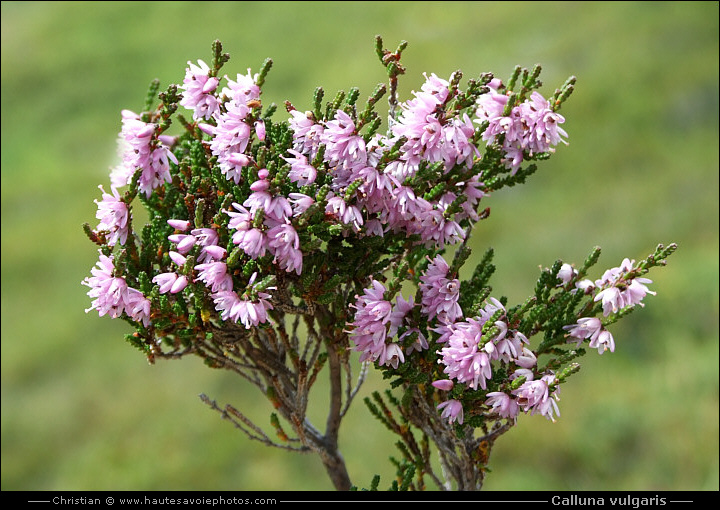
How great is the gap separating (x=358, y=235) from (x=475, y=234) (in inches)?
360

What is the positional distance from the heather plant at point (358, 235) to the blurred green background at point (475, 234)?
493cm

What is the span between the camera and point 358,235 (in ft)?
8.99

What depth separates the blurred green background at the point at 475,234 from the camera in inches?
307

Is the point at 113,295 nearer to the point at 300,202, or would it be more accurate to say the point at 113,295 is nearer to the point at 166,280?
the point at 166,280

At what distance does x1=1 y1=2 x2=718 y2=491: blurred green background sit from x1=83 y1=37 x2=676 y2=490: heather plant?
194 inches

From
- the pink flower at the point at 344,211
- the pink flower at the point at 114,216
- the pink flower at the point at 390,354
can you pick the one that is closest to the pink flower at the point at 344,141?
the pink flower at the point at 344,211

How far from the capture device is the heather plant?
8.14 ft

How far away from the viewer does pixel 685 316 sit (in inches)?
350

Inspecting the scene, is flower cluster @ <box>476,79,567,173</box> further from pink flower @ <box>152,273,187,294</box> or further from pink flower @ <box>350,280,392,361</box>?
pink flower @ <box>152,273,187,294</box>

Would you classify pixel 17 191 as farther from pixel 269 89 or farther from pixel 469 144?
pixel 469 144

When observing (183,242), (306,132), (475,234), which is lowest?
(183,242)

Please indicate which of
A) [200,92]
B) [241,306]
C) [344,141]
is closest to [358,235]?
[344,141]

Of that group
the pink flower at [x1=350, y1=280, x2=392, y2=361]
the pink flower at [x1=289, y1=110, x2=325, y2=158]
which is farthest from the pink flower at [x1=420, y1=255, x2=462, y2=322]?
the pink flower at [x1=289, y1=110, x2=325, y2=158]

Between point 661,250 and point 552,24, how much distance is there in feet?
49.7
